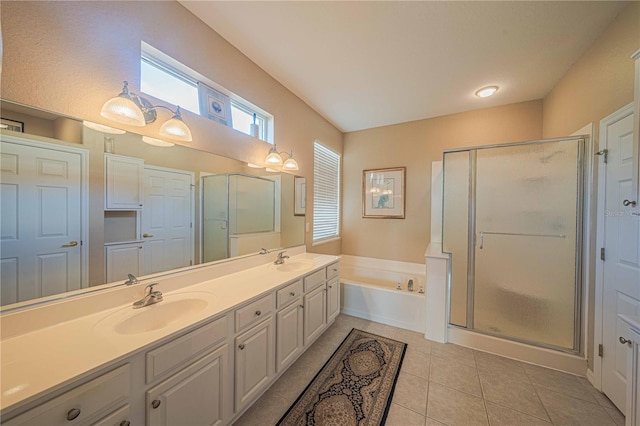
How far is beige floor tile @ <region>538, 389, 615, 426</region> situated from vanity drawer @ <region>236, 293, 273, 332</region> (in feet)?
6.69

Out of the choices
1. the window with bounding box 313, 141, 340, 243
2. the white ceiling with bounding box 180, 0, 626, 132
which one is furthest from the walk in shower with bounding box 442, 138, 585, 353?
the window with bounding box 313, 141, 340, 243

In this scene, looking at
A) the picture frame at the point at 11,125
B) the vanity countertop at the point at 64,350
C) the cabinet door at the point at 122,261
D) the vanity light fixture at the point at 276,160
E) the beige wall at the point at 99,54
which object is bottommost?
the vanity countertop at the point at 64,350

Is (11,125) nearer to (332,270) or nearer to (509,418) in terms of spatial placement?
A: (332,270)

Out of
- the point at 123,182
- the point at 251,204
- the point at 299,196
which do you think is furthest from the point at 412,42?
the point at 123,182

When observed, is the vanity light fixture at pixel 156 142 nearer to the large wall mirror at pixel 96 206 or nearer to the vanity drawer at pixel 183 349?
the large wall mirror at pixel 96 206

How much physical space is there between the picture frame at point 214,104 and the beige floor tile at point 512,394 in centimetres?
303

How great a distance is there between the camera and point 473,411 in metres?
1.51

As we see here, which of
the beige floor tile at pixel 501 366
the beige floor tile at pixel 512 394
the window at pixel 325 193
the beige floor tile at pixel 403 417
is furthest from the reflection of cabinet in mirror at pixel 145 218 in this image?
the beige floor tile at pixel 501 366

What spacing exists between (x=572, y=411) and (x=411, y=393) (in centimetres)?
106

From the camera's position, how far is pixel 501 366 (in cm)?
196

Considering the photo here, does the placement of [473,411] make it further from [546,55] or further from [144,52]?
[144,52]

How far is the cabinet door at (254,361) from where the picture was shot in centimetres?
133

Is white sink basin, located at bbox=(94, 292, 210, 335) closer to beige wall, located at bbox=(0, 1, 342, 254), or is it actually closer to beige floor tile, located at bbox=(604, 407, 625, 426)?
beige wall, located at bbox=(0, 1, 342, 254)

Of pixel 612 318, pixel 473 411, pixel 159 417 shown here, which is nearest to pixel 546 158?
pixel 612 318
